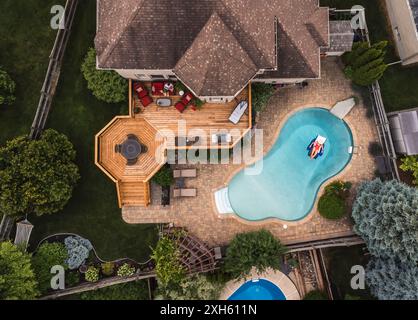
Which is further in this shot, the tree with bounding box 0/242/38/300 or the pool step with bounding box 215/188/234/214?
the pool step with bounding box 215/188/234/214

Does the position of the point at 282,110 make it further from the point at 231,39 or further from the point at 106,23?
the point at 106,23

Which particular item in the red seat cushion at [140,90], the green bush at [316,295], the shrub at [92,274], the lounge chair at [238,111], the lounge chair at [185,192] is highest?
the red seat cushion at [140,90]

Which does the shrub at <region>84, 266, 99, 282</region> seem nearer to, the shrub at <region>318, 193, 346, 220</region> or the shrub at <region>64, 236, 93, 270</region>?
the shrub at <region>64, 236, 93, 270</region>

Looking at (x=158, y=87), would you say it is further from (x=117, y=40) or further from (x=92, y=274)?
(x=92, y=274)

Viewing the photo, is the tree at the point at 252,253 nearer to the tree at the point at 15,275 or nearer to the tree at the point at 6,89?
the tree at the point at 15,275

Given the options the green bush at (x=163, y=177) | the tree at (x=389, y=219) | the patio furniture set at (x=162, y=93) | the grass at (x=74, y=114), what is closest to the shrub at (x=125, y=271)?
the grass at (x=74, y=114)

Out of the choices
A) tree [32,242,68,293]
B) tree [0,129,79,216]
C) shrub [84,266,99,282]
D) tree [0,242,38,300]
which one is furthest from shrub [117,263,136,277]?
tree [0,129,79,216]
